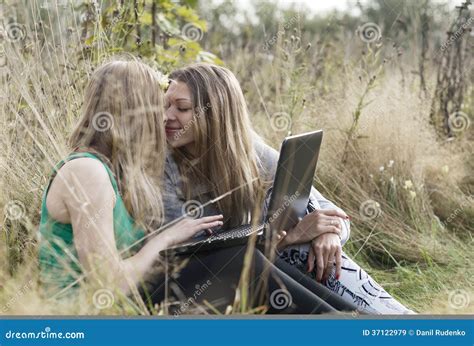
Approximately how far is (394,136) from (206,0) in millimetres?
3605

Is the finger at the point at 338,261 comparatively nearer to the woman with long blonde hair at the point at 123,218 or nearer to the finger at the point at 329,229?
the finger at the point at 329,229

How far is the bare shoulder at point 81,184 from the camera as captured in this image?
211 cm

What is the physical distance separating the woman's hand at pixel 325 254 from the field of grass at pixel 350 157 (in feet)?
1.87

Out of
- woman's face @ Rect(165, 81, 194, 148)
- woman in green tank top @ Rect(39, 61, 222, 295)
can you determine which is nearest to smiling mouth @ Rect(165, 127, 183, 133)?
woman's face @ Rect(165, 81, 194, 148)

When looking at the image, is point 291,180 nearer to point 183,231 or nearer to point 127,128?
point 183,231

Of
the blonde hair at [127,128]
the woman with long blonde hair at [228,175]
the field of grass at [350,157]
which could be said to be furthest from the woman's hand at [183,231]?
the woman with long blonde hair at [228,175]

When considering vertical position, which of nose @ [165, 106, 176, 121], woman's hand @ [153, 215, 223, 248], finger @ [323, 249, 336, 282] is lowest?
finger @ [323, 249, 336, 282]

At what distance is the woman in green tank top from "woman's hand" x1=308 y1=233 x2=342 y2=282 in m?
0.45

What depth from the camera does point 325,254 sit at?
8.43 ft

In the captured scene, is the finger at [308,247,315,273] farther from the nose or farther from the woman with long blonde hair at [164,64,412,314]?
the nose

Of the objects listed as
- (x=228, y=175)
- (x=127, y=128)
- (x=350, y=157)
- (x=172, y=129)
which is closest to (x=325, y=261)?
(x=228, y=175)

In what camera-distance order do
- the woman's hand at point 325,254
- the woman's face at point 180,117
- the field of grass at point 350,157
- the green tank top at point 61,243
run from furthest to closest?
the field of grass at point 350,157
the woman's face at point 180,117
the woman's hand at point 325,254
the green tank top at point 61,243

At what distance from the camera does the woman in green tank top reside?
209cm

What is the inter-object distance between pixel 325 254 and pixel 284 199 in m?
0.33
